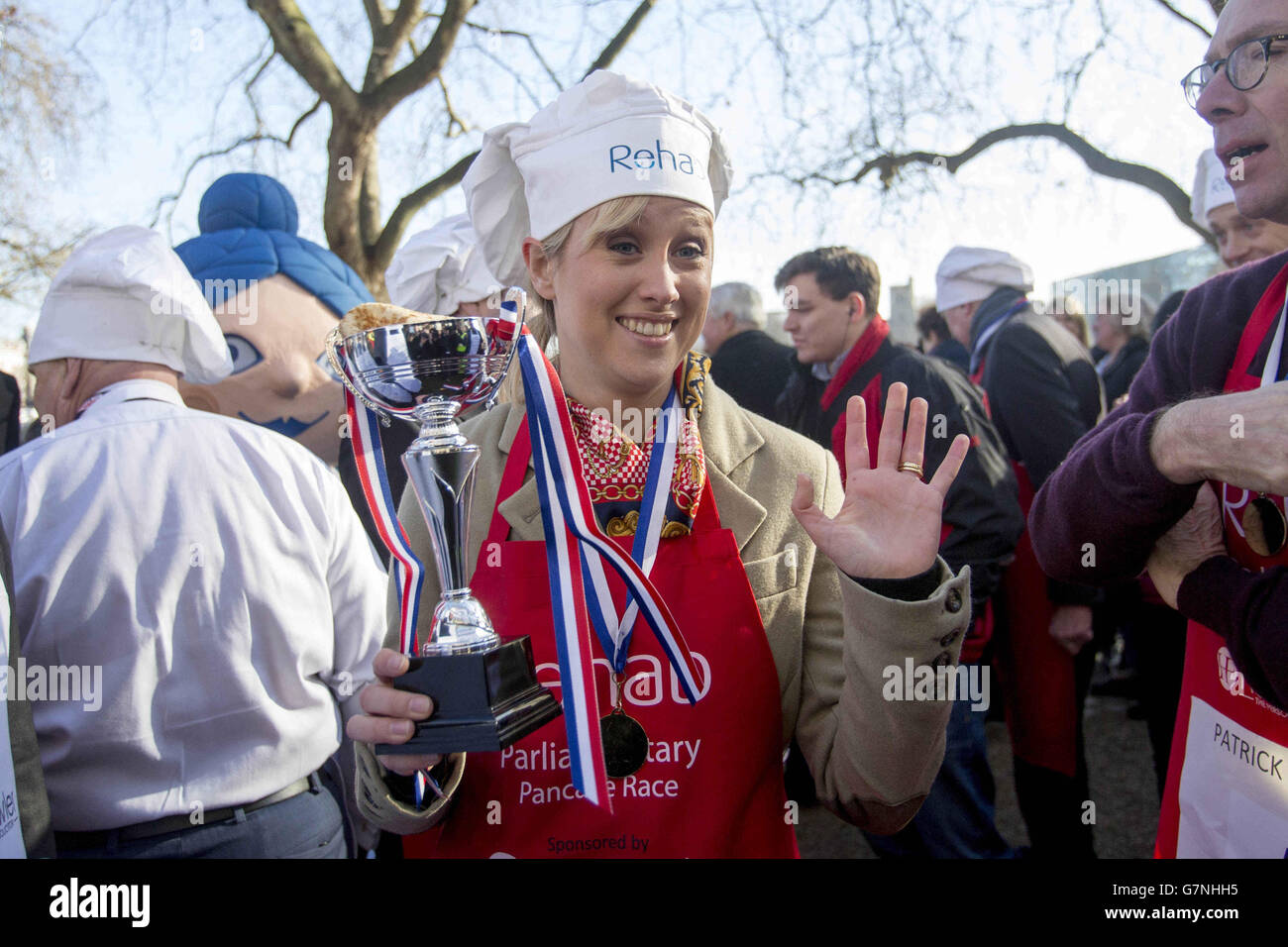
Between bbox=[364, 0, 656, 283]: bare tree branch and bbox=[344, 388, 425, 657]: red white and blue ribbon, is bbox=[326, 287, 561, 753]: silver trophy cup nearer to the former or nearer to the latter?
bbox=[344, 388, 425, 657]: red white and blue ribbon

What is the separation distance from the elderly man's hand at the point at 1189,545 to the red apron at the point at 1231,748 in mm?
21

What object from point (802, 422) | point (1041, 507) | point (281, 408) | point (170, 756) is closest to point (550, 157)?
point (1041, 507)

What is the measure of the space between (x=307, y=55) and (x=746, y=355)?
13.4ft

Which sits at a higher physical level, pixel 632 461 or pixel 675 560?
pixel 632 461

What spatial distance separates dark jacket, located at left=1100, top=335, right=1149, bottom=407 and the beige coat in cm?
441

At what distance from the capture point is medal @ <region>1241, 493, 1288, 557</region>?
1.43 meters

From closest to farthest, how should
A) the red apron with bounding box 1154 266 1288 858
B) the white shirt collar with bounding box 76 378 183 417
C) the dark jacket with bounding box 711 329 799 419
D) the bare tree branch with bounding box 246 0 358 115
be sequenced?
the red apron with bounding box 1154 266 1288 858
the white shirt collar with bounding box 76 378 183 417
the dark jacket with bounding box 711 329 799 419
the bare tree branch with bounding box 246 0 358 115

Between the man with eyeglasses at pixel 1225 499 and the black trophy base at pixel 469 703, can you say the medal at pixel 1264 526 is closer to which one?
the man with eyeglasses at pixel 1225 499

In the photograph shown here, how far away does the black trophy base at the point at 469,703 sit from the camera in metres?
1.32

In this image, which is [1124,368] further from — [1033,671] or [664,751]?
[664,751]

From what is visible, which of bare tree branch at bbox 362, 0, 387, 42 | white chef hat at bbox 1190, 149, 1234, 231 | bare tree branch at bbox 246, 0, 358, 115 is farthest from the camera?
bare tree branch at bbox 362, 0, 387, 42

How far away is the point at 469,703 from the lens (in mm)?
1333

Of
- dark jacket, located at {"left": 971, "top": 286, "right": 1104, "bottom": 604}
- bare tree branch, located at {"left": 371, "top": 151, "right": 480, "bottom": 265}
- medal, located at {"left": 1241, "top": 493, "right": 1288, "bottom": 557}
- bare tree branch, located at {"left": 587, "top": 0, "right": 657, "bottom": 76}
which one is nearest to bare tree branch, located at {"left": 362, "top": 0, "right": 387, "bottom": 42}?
bare tree branch, located at {"left": 371, "top": 151, "right": 480, "bottom": 265}

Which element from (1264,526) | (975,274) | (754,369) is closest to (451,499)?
(1264,526)
